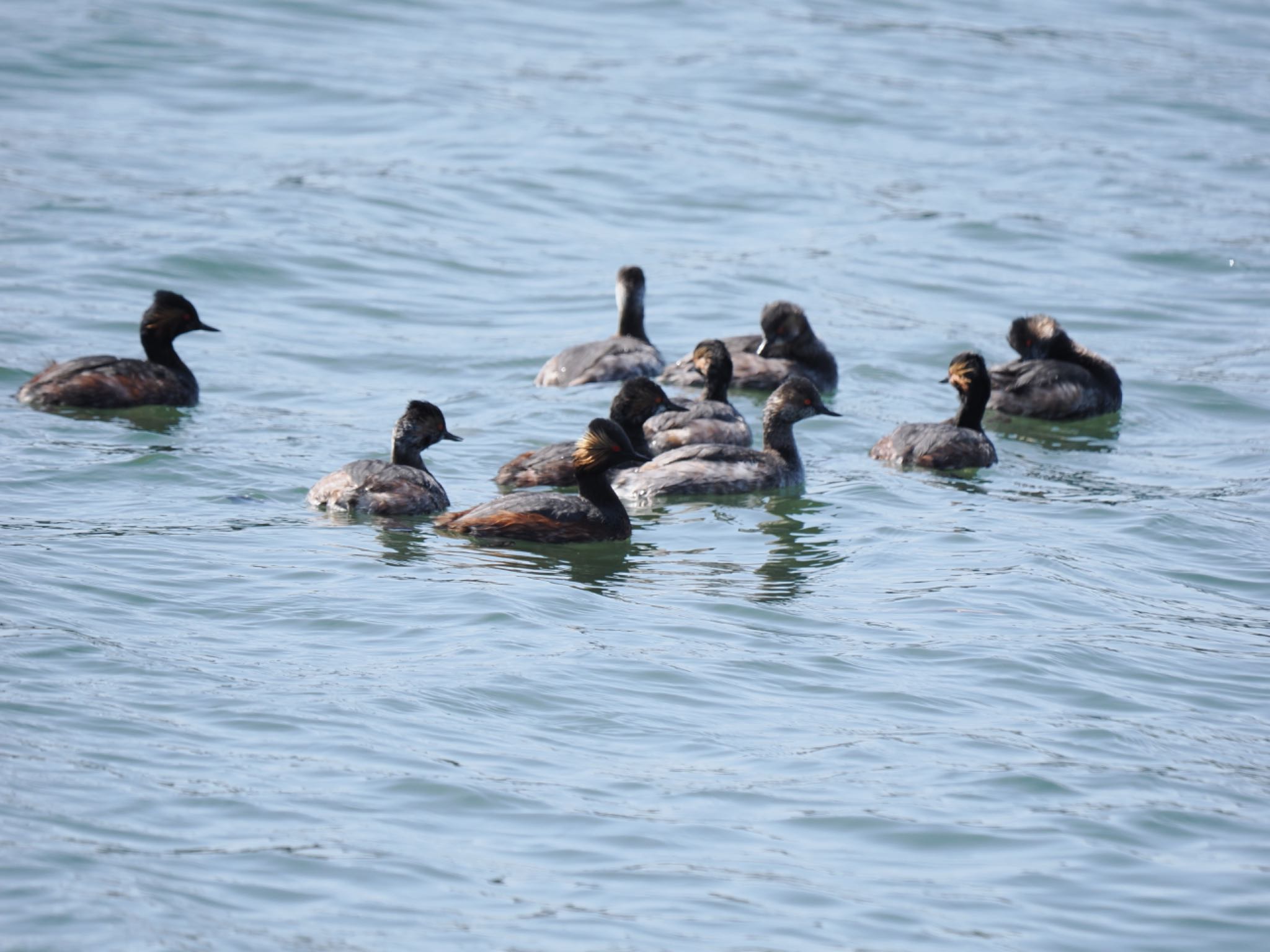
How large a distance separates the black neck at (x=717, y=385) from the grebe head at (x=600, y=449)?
2.69 meters

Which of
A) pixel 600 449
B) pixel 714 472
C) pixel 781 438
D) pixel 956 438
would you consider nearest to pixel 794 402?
pixel 781 438

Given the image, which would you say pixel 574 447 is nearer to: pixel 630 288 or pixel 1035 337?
pixel 630 288

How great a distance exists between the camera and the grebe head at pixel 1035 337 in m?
15.5

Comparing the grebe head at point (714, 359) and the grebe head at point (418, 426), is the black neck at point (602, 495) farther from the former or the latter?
the grebe head at point (714, 359)

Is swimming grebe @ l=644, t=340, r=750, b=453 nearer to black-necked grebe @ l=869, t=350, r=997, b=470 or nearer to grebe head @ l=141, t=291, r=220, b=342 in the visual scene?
black-necked grebe @ l=869, t=350, r=997, b=470

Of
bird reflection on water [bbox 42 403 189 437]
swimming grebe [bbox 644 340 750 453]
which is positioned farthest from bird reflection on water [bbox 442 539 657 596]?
bird reflection on water [bbox 42 403 189 437]

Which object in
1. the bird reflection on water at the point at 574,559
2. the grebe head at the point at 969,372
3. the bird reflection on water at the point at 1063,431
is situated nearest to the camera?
the bird reflection on water at the point at 574,559

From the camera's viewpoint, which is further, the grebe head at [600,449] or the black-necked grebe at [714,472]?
the black-necked grebe at [714,472]

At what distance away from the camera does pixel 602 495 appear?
11.4 meters

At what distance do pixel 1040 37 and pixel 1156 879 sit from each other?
27419mm

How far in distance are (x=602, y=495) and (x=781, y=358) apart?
466 centimetres

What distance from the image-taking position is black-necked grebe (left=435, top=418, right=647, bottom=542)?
436 inches

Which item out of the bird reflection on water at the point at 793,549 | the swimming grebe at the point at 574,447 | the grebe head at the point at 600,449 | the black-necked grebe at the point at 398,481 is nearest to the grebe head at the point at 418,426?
the black-necked grebe at the point at 398,481

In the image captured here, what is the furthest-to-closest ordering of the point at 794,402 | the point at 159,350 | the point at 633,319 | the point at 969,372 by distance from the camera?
the point at 633,319, the point at 159,350, the point at 969,372, the point at 794,402
